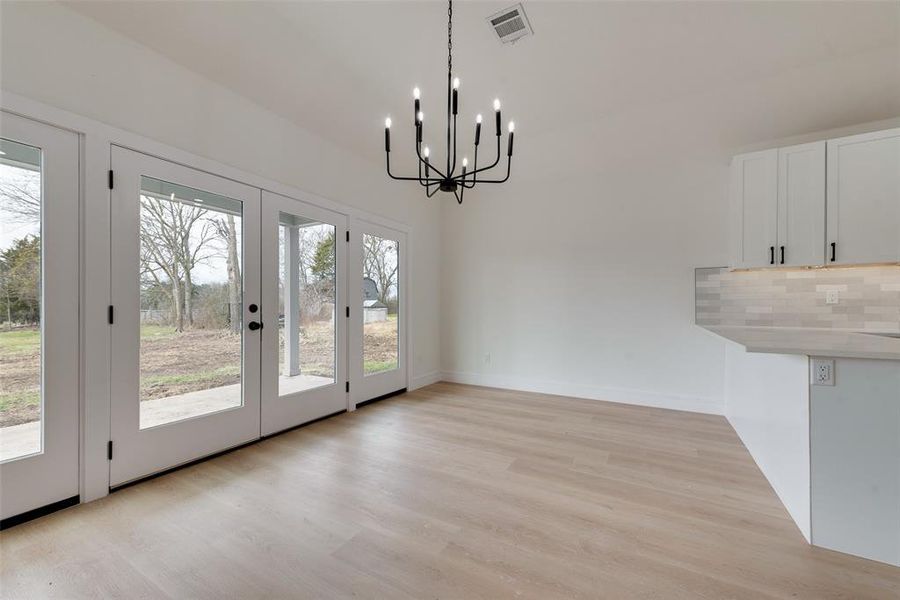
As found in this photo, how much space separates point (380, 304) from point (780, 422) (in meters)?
3.51

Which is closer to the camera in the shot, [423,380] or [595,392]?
[595,392]

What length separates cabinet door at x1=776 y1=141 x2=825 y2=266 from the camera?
2.90 metres

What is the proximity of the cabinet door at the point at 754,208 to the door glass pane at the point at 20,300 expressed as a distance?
494 centimetres

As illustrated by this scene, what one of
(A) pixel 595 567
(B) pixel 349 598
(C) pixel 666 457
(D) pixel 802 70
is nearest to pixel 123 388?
(B) pixel 349 598

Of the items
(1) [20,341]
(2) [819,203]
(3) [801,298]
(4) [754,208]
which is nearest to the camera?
(1) [20,341]

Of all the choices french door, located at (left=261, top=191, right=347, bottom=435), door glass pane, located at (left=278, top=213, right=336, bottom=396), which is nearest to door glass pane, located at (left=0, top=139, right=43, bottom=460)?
french door, located at (left=261, top=191, right=347, bottom=435)

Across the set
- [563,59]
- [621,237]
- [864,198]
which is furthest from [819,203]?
[563,59]

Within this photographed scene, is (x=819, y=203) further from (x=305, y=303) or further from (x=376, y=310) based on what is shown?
(x=305, y=303)

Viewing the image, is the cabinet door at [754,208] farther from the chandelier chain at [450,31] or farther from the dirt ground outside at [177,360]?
the dirt ground outside at [177,360]

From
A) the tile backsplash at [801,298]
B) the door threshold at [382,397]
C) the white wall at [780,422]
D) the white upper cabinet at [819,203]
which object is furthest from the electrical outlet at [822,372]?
the door threshold at [382,397]

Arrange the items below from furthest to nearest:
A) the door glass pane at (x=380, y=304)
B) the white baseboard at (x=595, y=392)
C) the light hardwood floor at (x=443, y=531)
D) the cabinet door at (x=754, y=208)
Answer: the door glass pane at (x=380, y=304) → the white baseboard at (x=595, y=392) → the cabinet door at (x=754, y=208) → the light hardwood floor at (x=443, y=531)

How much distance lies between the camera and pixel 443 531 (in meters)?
1.76

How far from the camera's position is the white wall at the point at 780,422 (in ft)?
5.72

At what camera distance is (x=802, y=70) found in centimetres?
260
